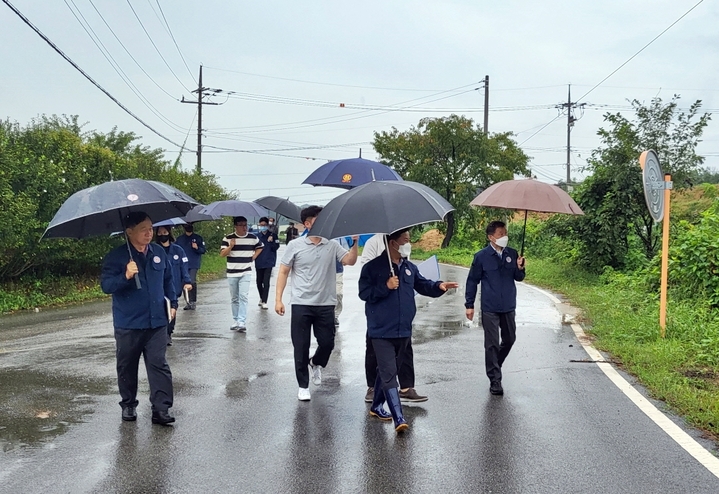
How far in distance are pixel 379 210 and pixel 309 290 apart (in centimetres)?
149

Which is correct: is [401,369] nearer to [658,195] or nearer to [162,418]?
[162,418]

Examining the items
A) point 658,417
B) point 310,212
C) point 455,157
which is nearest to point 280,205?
point 310,212

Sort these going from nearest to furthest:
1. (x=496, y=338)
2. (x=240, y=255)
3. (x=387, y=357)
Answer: (x=387, y=357)
(x=496, y=338)
(x=240, y=255)

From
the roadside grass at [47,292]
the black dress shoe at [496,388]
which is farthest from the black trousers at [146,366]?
the roadside grass at [47,292]

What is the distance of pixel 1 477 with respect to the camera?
4.46 meters

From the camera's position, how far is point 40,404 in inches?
246

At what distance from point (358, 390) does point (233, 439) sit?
179cm

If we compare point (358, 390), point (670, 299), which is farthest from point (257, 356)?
point (670, 299)

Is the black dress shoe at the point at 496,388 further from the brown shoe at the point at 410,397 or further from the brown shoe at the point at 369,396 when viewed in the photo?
the brown shoe at the point at 369,396

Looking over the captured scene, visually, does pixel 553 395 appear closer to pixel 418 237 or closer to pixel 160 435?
pixel 160 435

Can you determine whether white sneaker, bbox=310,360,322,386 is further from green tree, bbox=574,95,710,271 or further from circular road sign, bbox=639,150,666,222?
green tree, bbox=574,95,710,271

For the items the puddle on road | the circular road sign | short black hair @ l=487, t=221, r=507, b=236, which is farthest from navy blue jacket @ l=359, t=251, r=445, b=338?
the circular road sign

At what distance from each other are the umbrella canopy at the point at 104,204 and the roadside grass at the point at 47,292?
28.5 ft

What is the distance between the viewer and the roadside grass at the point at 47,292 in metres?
13.8
